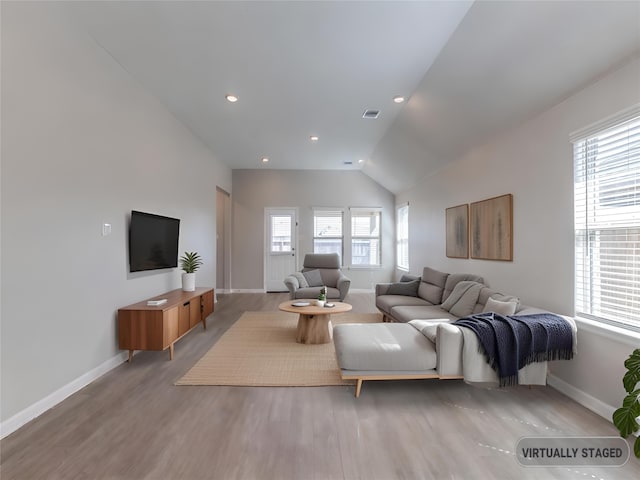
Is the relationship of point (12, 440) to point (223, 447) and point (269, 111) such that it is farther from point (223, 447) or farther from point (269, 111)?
point (269, 111)

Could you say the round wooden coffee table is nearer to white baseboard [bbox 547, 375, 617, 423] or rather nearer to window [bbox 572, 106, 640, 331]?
white baseboard [bbox 547, 375, 617, 423]

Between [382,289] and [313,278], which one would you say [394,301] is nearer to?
[382,289]

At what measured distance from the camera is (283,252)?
813 centimetres

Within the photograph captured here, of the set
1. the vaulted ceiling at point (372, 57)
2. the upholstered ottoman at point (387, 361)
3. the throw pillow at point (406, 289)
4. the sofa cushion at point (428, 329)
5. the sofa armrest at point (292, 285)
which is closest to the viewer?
the vaulted ceiling at point (372, 57)

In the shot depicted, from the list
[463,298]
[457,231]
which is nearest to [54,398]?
[463,298]

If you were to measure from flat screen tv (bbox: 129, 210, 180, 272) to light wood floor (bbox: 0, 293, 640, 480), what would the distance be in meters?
1.29

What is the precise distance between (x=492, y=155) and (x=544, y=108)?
976mm

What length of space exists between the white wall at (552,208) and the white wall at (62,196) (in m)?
4.12

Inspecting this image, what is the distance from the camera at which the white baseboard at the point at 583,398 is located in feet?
Answer: 7.61

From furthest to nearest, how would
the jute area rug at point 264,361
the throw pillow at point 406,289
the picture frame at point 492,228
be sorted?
the throw pillow at point 406,289 < the picture frame at point 492,228 < the jute area rug at point 264,361

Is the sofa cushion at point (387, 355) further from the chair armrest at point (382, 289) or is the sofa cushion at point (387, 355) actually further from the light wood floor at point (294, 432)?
the chair armrest at point (382, 289)

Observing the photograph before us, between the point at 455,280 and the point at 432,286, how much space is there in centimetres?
51

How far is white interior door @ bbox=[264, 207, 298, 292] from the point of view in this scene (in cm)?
810

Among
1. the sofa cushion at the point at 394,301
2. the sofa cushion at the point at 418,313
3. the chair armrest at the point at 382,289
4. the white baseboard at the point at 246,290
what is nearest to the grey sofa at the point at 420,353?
the sofa cushion at the point at 418,313
